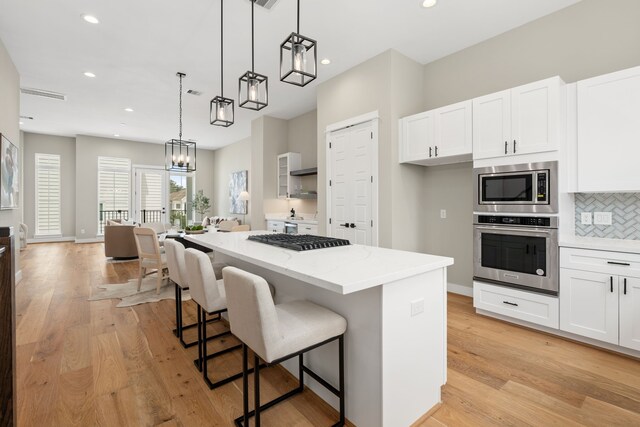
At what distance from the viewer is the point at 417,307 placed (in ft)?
5.31

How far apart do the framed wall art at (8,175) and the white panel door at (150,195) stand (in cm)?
501

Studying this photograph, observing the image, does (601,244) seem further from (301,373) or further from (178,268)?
(178,268)

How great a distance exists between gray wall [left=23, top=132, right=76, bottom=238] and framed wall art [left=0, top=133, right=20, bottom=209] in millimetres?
5115

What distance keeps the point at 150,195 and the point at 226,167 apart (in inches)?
101

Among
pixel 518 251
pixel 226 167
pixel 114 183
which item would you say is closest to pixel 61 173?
pixel 114 183

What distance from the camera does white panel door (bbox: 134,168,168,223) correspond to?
31.8ft

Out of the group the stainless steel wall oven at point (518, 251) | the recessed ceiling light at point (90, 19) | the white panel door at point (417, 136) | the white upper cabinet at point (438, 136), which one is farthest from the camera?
the white panel door at point (417, 136)

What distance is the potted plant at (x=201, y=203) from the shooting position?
10.2 meters

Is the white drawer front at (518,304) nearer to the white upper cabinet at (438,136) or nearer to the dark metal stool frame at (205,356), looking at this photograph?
the white upper cabinet at (438,136)

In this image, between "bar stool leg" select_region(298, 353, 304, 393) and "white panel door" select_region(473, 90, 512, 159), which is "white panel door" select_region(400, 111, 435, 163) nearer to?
"white panel door" select_region(473, 90, 512, 159)

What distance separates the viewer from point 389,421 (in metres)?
1.50

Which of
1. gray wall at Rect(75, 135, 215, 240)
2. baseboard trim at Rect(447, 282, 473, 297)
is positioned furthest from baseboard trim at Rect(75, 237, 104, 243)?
baseboard trim at Rect(447, 282, 473, 297)

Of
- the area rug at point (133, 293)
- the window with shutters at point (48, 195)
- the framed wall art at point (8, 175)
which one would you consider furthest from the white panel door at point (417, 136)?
the window with shutters at point (48, 195)

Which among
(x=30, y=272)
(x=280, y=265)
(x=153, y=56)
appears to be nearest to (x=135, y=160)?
(x=30, y=272)
